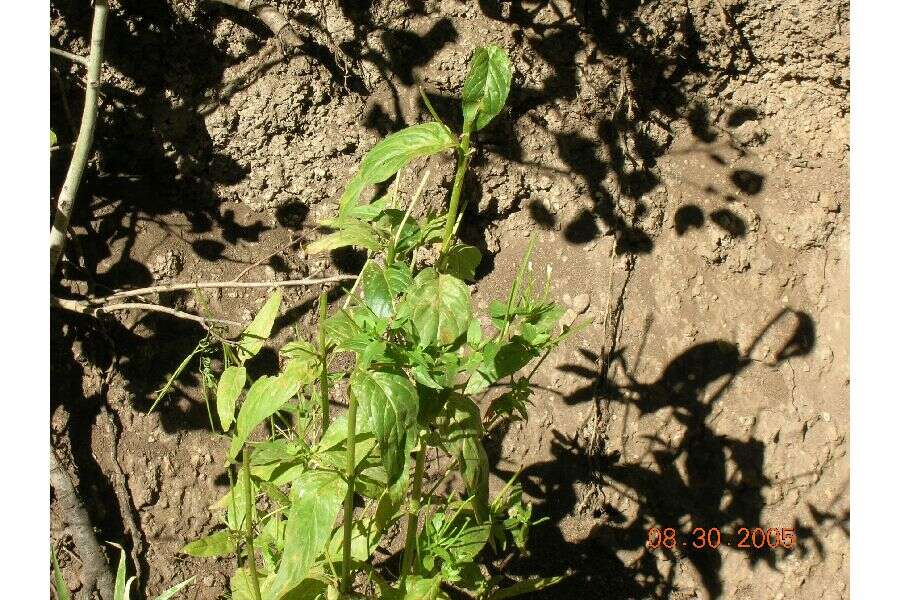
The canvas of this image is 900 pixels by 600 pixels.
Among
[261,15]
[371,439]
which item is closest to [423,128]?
[371,439]

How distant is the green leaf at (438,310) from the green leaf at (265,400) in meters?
0.19

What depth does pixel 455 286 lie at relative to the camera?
1.14m

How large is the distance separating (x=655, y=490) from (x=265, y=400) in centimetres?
122

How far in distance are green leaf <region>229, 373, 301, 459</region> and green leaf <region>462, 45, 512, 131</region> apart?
45 centimetres

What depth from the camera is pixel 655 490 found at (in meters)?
1.97

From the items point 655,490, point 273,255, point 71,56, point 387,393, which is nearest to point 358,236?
point 387,393

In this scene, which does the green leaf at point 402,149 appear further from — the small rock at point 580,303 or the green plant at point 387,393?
the small rock at point 580,303

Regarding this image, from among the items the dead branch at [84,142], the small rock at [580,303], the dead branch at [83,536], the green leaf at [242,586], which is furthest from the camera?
the small rock at [580,303]

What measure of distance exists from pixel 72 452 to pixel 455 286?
1181 millimetres

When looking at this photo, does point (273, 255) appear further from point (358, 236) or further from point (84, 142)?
point (358, 236)

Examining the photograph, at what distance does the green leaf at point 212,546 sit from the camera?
52.5 inches
